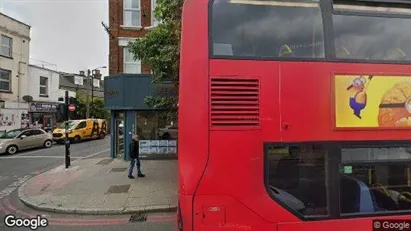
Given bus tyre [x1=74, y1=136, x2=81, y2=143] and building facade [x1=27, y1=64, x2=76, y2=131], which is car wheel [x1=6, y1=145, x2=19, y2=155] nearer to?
bus tyre [x1=74, y1=136, x2=81, y2=143]

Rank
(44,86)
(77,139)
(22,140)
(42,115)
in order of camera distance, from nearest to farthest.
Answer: (22,140) → (77,139) → (42,115) → (44,86)

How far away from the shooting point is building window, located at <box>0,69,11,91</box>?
1029 inches

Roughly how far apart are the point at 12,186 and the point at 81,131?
56.4 ft

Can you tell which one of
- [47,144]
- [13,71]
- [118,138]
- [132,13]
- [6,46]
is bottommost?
[47,144]

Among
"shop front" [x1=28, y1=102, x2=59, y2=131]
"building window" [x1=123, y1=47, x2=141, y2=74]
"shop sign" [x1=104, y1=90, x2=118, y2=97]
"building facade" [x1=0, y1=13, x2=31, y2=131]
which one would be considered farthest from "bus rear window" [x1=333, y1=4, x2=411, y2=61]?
"shop front" [x1=28, y1=102, x2=59, y2=131]

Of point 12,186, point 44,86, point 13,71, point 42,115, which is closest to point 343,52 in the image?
point 12,186

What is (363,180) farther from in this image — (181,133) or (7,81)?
(7,81)

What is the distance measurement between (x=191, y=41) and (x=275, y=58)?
2.75ft

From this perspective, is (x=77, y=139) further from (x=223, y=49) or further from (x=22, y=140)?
(x=223, y=49)

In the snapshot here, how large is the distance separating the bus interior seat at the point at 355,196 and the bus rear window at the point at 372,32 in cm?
127

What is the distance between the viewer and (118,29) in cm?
1745

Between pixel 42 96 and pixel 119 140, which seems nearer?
pixel 119 140

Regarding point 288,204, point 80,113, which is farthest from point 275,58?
point 80,113

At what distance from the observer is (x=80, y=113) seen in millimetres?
37656
